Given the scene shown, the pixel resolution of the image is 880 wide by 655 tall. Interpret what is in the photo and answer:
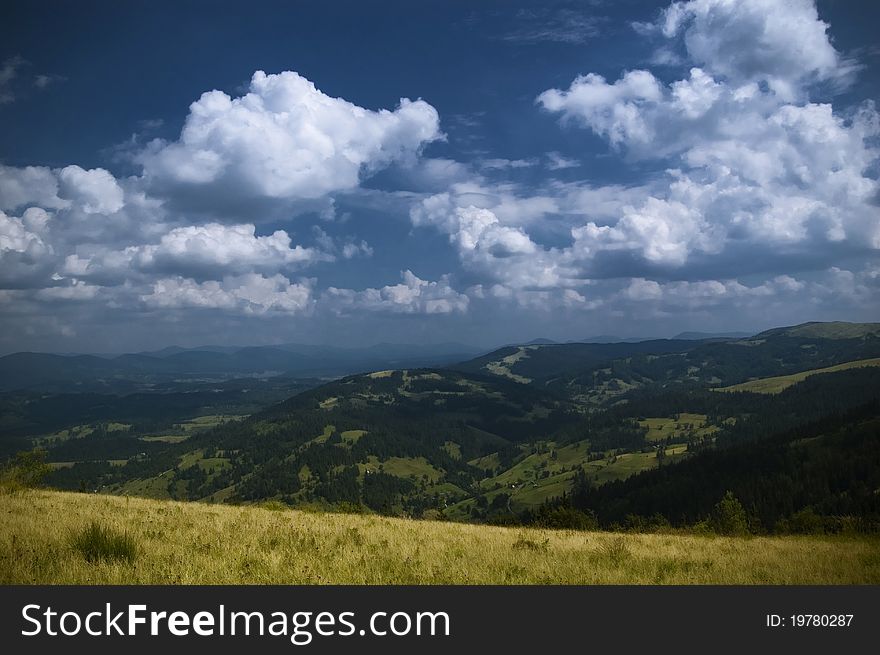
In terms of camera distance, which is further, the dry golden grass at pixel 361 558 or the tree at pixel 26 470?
the tree at pixel 26 470

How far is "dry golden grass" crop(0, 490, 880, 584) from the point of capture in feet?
32.0

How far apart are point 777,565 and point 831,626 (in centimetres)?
430

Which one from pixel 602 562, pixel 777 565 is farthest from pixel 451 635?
pixel 777 565

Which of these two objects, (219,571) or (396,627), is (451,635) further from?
(219,571)

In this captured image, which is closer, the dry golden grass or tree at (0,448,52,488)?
the dry golden grass

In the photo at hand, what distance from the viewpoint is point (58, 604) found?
26.6 feet

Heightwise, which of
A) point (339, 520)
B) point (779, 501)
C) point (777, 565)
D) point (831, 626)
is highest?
point (831, 626)

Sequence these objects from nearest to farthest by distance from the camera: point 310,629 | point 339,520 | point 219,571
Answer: point 310,629 < point 219,571 < point 339,520

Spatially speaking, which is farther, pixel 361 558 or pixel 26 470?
pixel 26 470

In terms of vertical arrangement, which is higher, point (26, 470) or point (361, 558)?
point (361, 558)

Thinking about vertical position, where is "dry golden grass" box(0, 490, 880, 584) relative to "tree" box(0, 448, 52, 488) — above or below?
above

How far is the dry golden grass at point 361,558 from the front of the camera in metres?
9.77

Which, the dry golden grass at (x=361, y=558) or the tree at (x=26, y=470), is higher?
the dry golden grass at (x=361, y=558)

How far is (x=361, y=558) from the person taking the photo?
38.2 feet
